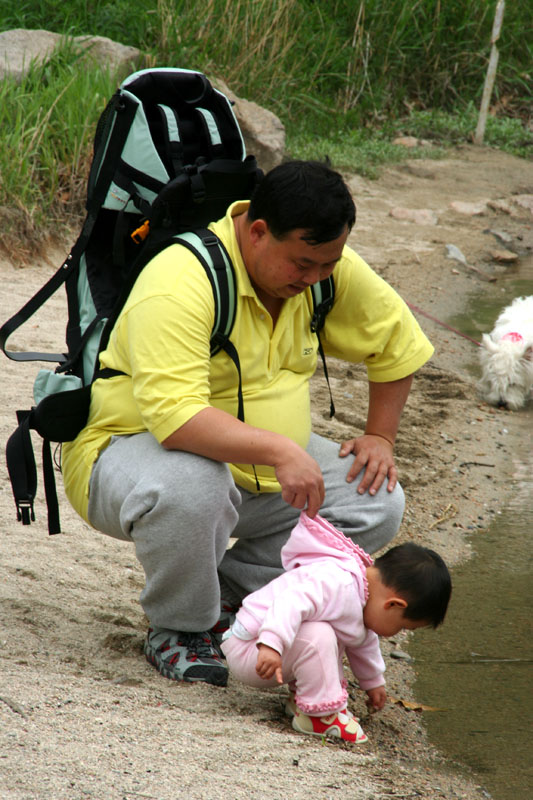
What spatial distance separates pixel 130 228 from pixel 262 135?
5.77 meters

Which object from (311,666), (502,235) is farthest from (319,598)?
(502,235)

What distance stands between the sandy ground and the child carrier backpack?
0.40 metres

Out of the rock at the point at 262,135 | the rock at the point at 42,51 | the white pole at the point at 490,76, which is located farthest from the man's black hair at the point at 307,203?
the white pole at the point at 490,76

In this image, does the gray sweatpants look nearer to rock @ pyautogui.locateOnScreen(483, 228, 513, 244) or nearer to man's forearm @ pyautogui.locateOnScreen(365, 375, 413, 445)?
man's forearm @ pyautogui.locateOnScreen(365, 375, 413, 445)

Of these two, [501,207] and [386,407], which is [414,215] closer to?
[501,207]

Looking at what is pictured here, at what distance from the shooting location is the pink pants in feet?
7.14

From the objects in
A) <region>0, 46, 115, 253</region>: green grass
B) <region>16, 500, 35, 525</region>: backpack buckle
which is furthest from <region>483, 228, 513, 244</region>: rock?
<region>16, 500, 35, 525</region>: backpack buckle

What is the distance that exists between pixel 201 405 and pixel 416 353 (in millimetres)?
837

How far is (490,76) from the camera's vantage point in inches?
419

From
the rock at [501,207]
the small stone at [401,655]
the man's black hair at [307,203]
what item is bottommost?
the rock at [501,207]

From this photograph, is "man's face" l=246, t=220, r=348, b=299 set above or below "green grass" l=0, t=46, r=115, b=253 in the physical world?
above

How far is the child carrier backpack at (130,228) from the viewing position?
240cm

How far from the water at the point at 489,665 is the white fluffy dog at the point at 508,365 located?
4.65 ft

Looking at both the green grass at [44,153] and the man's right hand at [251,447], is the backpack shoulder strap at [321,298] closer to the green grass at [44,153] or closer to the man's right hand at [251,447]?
the man's right hand at [251,447]
